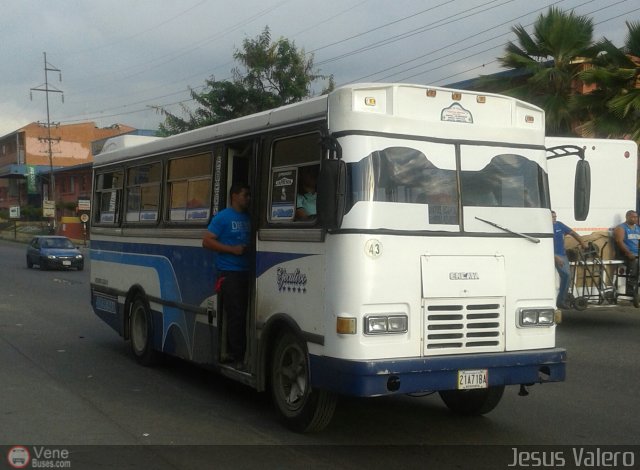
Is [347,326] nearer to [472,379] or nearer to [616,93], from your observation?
[472,379]

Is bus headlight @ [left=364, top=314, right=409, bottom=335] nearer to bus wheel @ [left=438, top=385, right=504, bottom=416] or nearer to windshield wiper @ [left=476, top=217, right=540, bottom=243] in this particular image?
windshield wiper @ [left=476, top=217, right=540, bottom=243]

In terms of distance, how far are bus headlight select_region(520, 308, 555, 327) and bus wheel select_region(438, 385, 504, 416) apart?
85 centimetres

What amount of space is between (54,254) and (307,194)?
2791cm

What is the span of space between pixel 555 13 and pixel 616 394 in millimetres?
14001

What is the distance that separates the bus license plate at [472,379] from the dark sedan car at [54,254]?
93.9 ft

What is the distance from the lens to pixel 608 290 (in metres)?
14.7

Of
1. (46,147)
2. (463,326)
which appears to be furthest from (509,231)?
(46,147)

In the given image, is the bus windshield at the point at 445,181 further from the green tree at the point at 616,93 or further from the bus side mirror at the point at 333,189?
the green tree at the point at 616,93

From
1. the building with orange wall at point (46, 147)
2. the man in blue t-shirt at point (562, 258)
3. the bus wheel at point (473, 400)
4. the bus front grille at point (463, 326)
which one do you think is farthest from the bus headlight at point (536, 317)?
the building with orange wall at point (46, 147)

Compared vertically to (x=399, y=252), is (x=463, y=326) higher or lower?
lower

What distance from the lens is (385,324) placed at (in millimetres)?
6719

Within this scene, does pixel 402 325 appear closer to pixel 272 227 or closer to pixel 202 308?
pixel 272 227

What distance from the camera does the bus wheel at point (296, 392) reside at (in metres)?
7.23

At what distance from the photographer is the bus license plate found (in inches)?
272
